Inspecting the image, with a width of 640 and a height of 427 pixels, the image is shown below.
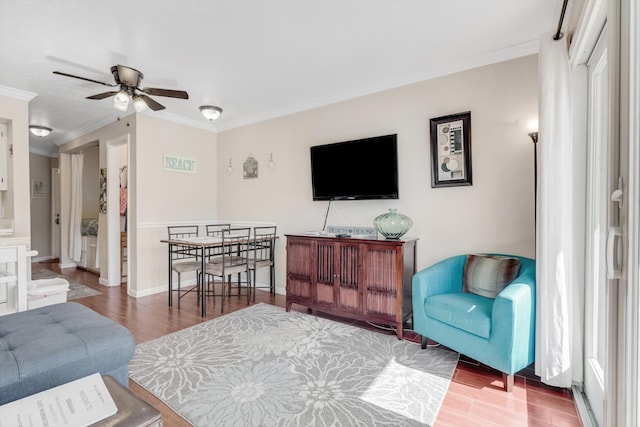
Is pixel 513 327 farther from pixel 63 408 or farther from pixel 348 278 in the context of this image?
pixel 63 408

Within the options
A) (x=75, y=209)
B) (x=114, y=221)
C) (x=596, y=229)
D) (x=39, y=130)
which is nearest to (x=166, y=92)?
(x=114, y=221)

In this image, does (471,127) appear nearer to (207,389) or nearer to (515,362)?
(515,362)

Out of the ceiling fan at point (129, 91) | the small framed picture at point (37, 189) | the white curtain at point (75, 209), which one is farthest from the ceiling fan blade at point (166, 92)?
the small framed picture at point (37, 189)

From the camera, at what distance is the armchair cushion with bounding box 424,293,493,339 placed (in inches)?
82.6

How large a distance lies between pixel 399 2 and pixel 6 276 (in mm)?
3832

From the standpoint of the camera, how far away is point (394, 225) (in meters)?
2.98

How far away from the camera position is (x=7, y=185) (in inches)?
144

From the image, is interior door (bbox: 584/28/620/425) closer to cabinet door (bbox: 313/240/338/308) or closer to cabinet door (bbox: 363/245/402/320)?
cabinet door (bbox: 363/245/402/320)

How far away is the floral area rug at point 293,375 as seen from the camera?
1790 millimetres

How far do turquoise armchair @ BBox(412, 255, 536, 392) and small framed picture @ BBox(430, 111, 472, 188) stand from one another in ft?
2.82

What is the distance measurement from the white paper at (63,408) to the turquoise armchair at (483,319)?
2053 mm

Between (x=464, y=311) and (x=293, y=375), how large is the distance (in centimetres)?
129

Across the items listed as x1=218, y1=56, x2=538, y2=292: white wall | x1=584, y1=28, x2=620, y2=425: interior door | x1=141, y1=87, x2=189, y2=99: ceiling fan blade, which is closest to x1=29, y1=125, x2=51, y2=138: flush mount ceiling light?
x1=141, y1=87, x2=189, y2=99: ceiling fan blade

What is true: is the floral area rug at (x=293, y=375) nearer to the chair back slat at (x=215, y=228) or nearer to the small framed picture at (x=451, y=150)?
the small framed picture at (x=451, y=150)
